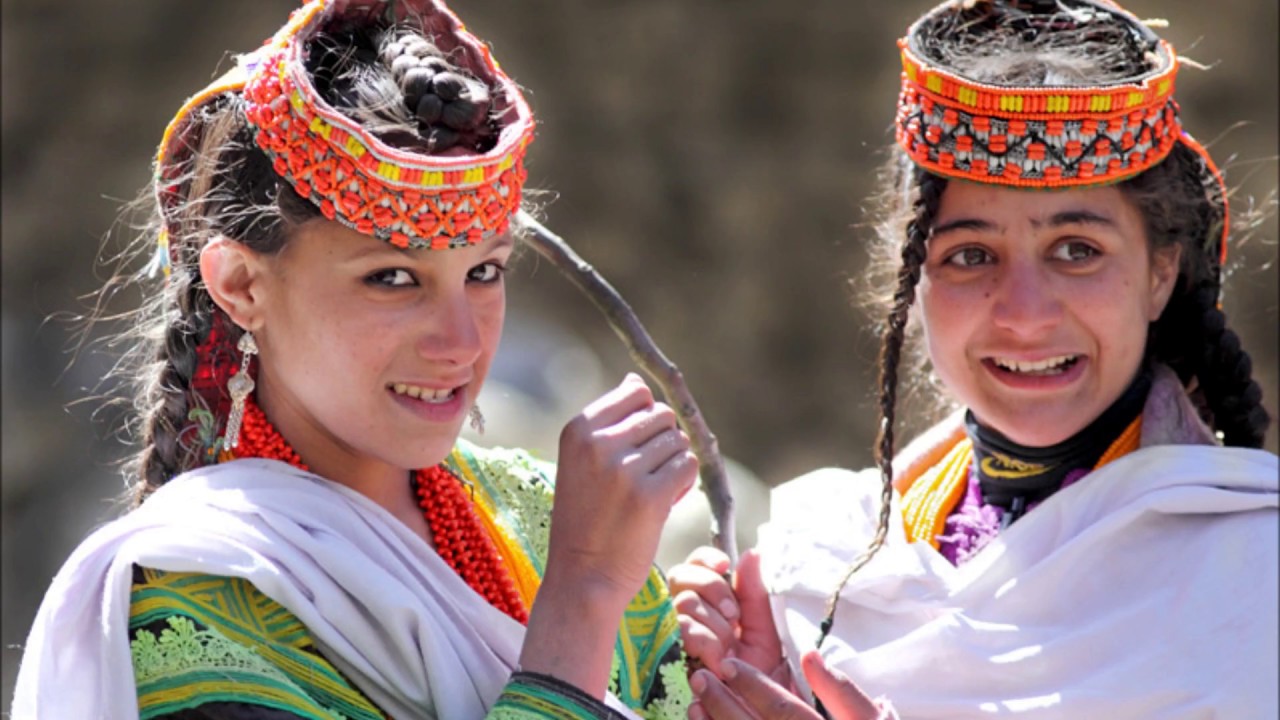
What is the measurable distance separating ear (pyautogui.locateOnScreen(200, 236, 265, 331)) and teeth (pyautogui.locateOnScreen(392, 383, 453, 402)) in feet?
0.72

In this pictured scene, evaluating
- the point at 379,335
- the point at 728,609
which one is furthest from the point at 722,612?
the point at 379,335

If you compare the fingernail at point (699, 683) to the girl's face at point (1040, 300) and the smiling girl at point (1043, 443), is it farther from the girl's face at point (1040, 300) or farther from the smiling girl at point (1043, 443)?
the girl's face at point (1040, 300)

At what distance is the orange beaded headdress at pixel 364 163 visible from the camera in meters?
2.34

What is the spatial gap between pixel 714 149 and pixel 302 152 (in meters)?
6.00

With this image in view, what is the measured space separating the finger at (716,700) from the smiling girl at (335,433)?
0.19 meters

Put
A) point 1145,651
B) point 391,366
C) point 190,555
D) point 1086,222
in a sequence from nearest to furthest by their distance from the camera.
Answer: point 190,555, point 391,366, point 1145,651, point 1086,222

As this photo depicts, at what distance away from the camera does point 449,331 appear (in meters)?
2.40

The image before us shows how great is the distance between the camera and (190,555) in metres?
2.23

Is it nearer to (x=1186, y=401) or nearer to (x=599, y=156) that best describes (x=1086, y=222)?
(x=1186, y=401)

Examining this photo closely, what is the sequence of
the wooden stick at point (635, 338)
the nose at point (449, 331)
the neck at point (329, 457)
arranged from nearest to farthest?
the nose at point (449, 331) < the neck at point (329, 457) < the wooden stick at point (635, 338)

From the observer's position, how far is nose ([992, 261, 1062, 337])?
9.47 ft

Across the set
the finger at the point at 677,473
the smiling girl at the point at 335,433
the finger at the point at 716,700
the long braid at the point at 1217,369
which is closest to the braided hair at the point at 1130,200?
the long braid at the point at 1217,369

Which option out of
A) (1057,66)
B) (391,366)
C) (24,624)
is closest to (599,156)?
(24,624)

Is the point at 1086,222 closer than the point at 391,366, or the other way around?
the point at 391,366
